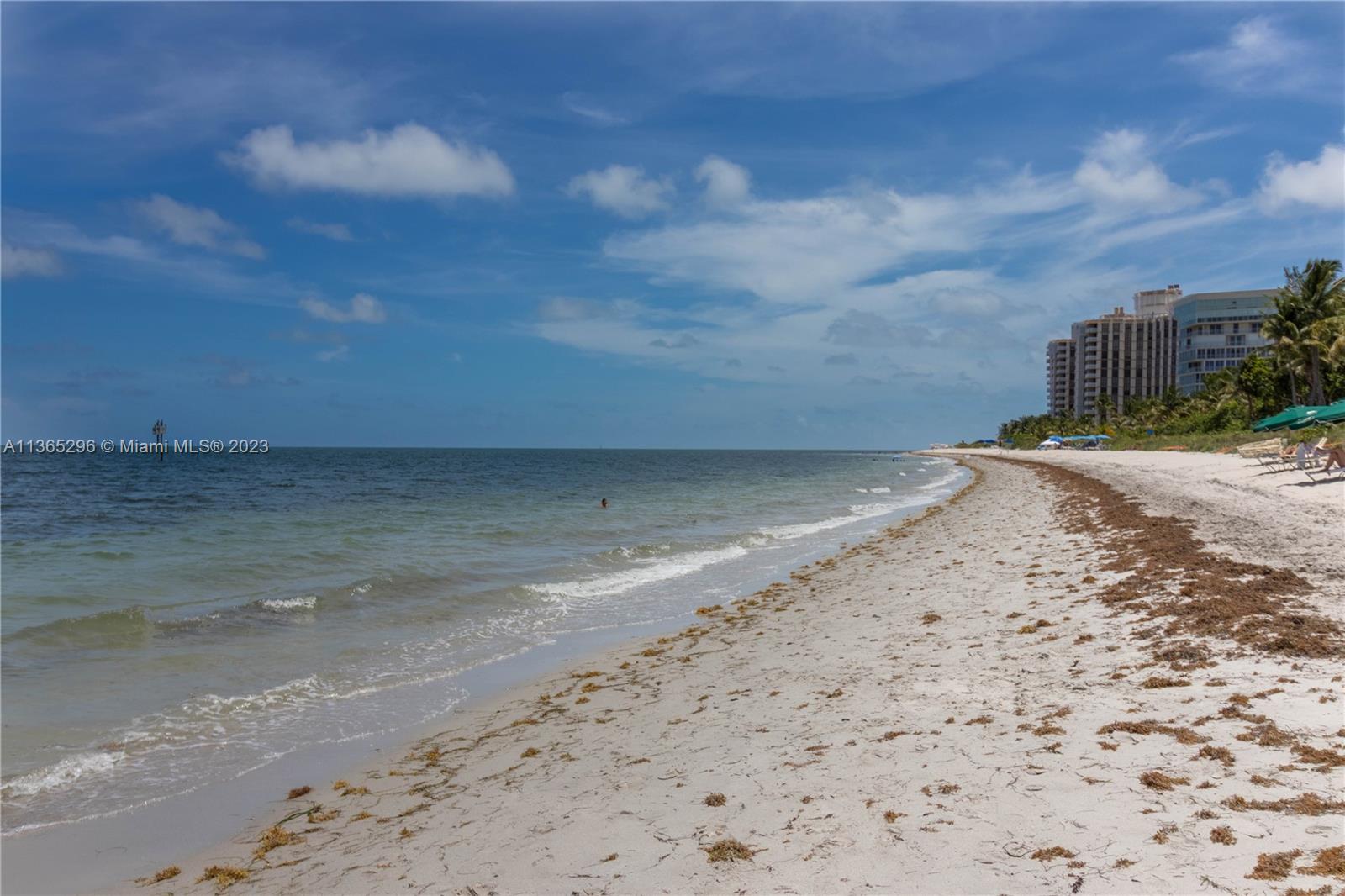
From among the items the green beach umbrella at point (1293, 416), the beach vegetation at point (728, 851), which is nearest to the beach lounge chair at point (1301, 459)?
the green beach umbrella at point (1293, 416)

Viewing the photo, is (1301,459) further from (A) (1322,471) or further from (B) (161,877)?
(B) (161,877)

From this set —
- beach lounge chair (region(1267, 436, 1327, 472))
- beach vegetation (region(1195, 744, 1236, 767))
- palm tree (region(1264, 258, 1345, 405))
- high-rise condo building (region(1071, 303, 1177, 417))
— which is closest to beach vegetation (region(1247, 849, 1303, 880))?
beach vegetation (region(1195, 744, 1236, 767))

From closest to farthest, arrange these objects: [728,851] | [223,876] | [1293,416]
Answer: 1. [728,851]
2. [223,876]
3. [1293,416]

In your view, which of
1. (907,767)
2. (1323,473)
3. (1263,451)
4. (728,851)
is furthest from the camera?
(1263,451)

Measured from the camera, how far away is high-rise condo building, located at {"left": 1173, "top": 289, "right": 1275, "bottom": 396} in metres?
130

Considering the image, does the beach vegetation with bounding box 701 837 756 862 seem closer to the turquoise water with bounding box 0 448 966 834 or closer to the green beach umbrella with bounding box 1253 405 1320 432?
the turquoise water with bounding box 0 448 966 834

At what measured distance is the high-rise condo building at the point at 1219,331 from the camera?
12975cm

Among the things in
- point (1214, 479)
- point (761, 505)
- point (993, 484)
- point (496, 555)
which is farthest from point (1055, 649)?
point (993, 484)

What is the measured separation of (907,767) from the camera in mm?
5879

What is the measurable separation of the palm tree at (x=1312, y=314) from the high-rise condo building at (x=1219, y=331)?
251 ft

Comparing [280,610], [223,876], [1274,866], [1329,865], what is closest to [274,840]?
[223,876]

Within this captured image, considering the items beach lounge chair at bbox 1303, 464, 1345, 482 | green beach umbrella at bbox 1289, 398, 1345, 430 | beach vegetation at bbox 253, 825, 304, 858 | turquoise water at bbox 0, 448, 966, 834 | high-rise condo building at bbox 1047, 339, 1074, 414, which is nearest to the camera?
beach vegetation at bbox 253, 825, 304, 858

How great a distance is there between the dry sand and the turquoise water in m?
1.81

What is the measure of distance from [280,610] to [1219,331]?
158 meters
